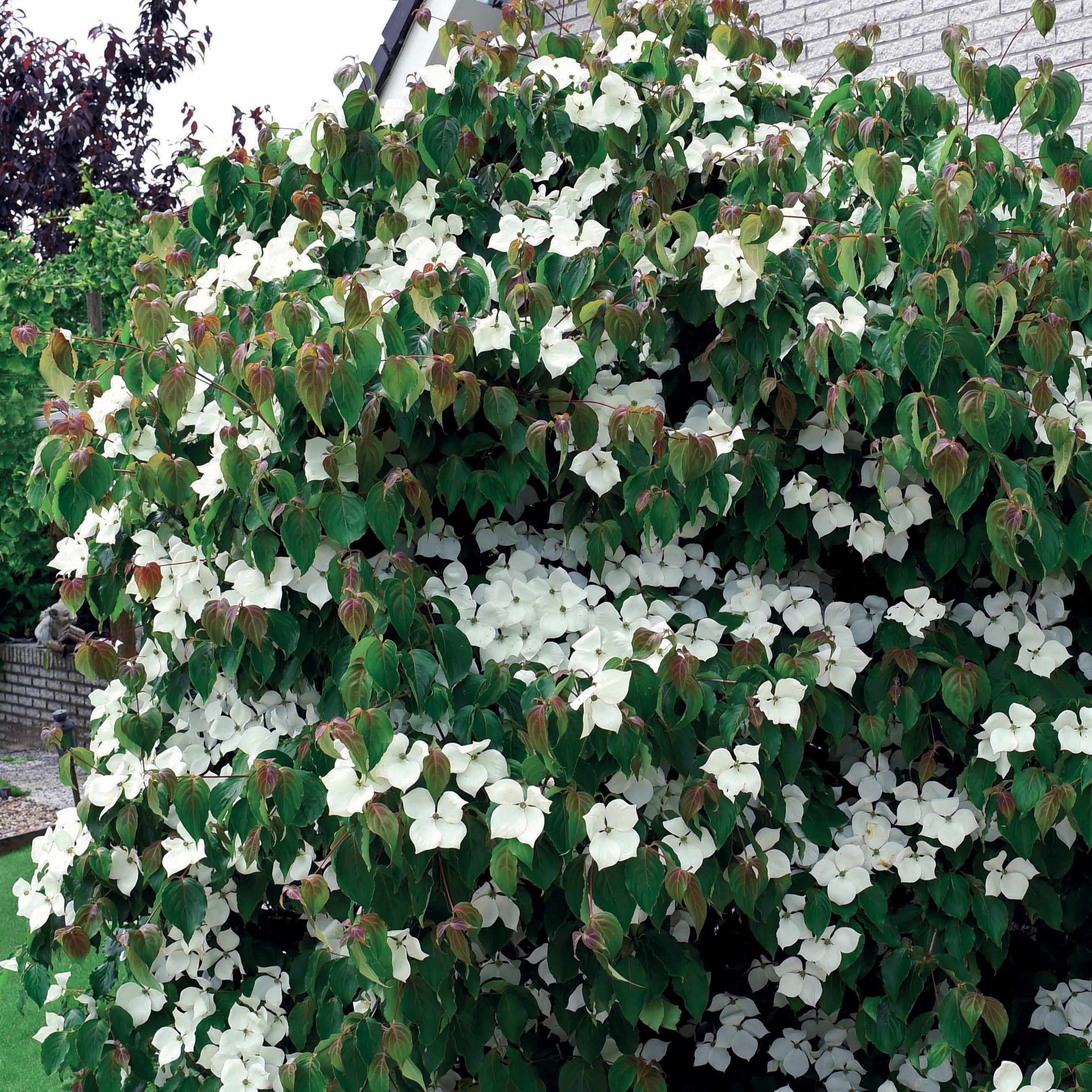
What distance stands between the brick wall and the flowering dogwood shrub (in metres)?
5.57

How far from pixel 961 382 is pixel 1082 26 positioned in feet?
6.66

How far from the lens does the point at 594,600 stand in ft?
5.94

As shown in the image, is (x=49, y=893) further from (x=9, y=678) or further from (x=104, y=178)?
(x=104, y=178)

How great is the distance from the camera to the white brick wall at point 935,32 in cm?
321

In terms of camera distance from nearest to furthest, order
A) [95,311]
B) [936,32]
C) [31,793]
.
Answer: [936,32]
[95,311]
[31,793]

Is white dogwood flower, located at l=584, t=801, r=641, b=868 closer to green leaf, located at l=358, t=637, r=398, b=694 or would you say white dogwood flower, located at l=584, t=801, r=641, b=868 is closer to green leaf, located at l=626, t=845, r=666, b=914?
green leaf, located at l=626, t=845, r=666, b=914

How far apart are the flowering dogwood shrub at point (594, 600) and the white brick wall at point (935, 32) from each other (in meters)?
1.42

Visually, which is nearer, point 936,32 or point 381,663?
point 381,663

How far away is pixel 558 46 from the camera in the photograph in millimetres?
2135

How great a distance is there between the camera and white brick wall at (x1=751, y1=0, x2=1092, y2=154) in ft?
10.5

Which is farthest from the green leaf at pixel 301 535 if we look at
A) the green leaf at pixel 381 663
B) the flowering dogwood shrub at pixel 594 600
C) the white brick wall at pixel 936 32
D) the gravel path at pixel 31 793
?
the gravel path at pixel 31 793

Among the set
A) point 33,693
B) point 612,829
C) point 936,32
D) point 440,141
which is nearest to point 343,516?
point 612,829

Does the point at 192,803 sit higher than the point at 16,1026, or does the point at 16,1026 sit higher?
the point at 192,803

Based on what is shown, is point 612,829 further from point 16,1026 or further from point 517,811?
point 16,1026
